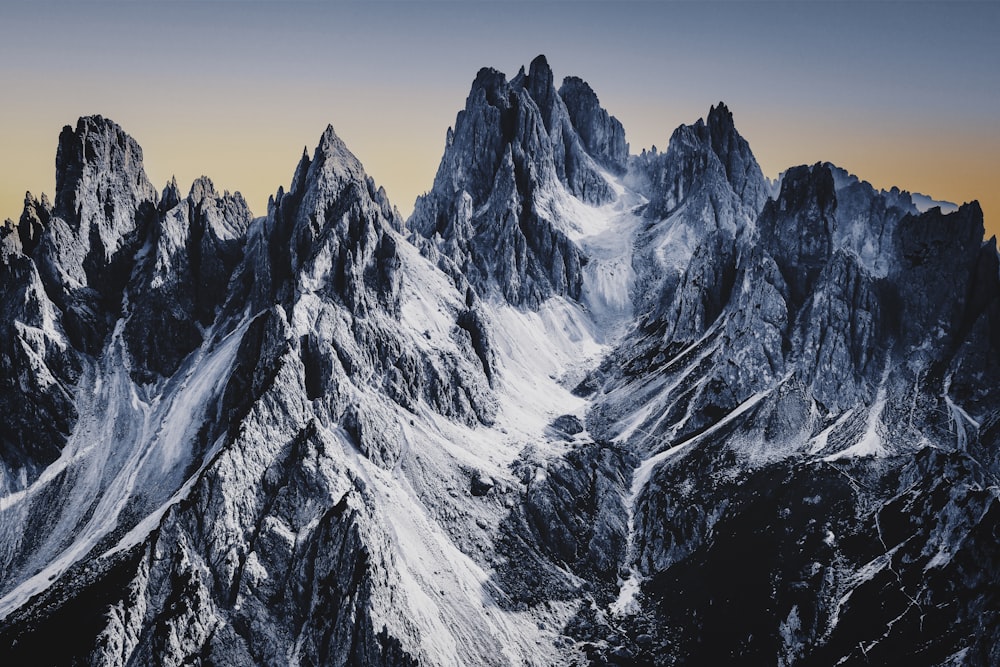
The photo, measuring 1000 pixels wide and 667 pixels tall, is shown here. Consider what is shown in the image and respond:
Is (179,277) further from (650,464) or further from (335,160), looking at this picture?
(650,464)

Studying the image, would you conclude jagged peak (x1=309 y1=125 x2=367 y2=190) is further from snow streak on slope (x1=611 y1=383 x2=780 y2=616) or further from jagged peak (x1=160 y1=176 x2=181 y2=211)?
snow streak on slope (x1=611 y1=383 x2=780 y2=616)

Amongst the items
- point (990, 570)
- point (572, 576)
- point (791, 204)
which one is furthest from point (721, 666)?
point (791, 204)

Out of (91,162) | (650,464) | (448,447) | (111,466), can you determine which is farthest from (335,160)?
(650,464)

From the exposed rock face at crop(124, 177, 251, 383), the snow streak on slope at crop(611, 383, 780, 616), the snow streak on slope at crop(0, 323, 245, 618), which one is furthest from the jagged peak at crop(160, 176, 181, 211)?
the snow streak on slope at crop(611, 383, 780, 616)

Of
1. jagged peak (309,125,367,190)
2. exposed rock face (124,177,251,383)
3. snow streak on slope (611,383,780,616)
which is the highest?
jagged peak (309,125,367,190)

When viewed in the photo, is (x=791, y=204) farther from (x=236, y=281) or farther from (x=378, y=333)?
(x=236, y=281)

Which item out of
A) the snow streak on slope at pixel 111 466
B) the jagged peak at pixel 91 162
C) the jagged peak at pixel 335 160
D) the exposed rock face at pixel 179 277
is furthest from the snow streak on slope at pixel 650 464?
the jagged peak at pixel 91 162
